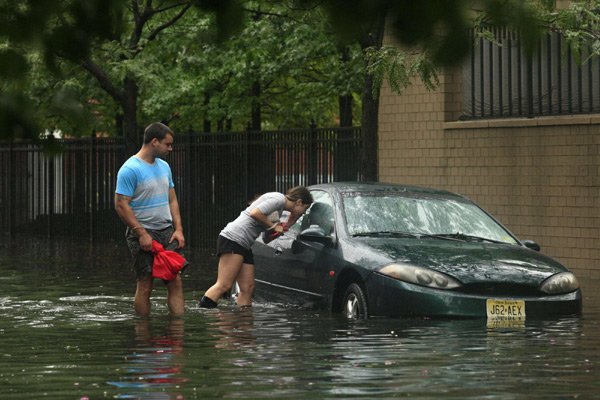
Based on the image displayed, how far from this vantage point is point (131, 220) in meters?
10.1

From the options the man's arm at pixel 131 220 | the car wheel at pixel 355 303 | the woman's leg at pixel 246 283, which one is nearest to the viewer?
the car wheel at pixel 355 303

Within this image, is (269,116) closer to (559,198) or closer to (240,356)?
(559,198)

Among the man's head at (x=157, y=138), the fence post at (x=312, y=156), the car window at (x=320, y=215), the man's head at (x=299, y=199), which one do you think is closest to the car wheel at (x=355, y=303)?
the car window at (x=320, y=215)

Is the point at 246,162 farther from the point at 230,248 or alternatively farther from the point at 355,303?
the point at 355,303

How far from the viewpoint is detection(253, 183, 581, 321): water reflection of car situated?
9609 millimetres

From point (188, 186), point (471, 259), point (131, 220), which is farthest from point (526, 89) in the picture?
point (131, 220)

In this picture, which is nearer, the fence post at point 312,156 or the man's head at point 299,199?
the man's head at point 299,199

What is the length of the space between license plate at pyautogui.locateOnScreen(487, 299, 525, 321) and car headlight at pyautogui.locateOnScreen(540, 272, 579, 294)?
28cm

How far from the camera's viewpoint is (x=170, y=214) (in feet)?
34.7

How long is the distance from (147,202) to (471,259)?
109 inches

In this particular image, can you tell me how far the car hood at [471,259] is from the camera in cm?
966

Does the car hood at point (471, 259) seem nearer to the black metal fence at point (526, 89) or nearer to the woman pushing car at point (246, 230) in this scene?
the woman pushing car at point (246, 230)

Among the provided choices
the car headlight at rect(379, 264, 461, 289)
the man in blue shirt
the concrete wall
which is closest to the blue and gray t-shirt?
the man in blue shirt

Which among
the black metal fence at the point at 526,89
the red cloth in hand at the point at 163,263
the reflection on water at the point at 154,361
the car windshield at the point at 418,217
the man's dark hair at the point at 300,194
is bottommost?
the reflection on water at the point at 154,361
